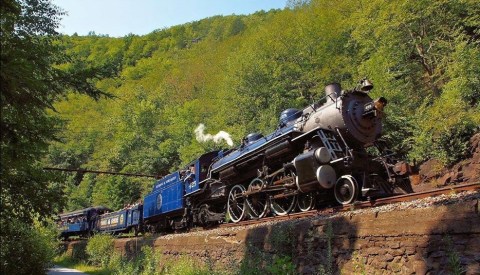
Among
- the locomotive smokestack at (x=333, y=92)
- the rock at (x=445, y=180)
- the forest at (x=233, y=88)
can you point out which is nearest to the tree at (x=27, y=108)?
the forest at (x=233, y=88)

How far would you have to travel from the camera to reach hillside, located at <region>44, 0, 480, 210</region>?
16.9 meters

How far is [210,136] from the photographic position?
3934 cm

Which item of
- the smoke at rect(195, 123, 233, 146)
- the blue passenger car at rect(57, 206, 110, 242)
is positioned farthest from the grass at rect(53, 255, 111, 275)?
the smoke at rect(195, 123, 233, 146)

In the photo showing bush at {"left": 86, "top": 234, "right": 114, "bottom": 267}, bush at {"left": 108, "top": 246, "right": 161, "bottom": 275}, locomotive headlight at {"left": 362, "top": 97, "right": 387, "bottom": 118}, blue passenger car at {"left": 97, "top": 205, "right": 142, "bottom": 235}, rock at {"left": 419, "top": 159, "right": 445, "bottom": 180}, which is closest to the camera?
locomotive headlight at {"left": 362, "top": 97, "right": 387, "bottom": 118}

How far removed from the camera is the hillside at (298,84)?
55.3ft

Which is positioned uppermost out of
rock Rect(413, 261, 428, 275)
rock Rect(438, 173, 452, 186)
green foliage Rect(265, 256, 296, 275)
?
rock Rect(438, 173, 452, 186)

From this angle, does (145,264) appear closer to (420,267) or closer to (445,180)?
(420,267)

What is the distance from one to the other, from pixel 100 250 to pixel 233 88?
22.3m

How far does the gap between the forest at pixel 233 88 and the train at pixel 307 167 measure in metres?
4.92

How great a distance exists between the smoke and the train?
16.9 meters

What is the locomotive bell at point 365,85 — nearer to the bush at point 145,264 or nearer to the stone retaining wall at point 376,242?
the stone retaining wall at point 376,242

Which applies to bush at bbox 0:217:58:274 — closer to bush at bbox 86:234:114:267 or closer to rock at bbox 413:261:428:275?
rock at bbox 413:261:428:275

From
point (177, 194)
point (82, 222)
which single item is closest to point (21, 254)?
point (177, 194)

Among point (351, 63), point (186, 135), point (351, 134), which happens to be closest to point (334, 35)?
point (351, 63)
